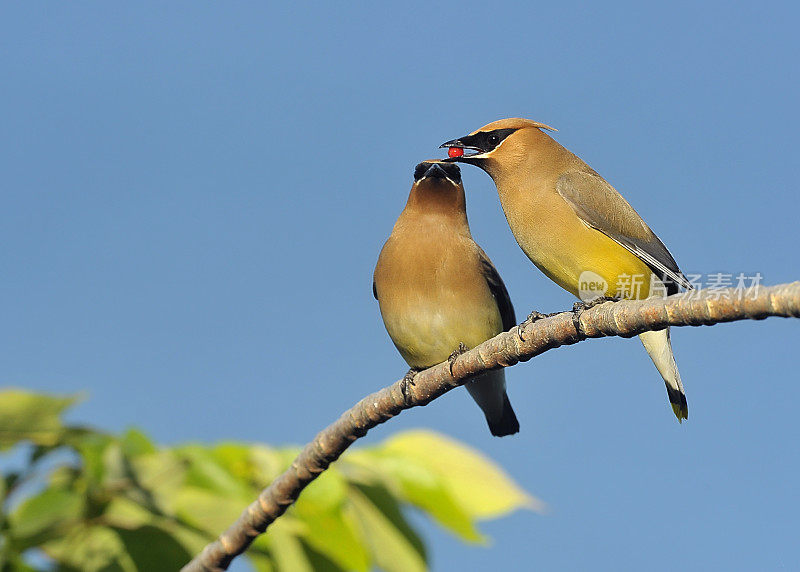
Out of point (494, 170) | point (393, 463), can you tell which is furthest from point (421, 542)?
point (494, 170)

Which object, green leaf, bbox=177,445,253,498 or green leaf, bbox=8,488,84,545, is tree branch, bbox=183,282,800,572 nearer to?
green leaf, bbox=177,445,253,498

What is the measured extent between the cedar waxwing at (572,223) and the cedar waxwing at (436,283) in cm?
38

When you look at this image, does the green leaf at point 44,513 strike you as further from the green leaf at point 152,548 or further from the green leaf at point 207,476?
the green leaf at point 207,476

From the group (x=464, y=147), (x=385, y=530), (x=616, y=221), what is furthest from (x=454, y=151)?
A: (x=385, y=530)

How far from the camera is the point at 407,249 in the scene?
177 inches

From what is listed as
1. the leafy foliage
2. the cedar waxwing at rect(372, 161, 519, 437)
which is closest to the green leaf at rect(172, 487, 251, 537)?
the leafy foliage

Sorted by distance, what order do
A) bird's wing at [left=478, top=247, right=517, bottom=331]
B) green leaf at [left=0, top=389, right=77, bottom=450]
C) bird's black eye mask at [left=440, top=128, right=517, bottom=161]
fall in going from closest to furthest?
Result: 1. green leaf at [left=0, top=389, right=77, bottom=450]
2. bird's black eye mask at [left=440, top=128, right=517, bottom=161]
3. bird's wing at [left=478, top=247, right=517, bottom=331]

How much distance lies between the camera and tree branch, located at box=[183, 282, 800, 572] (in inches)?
96.5

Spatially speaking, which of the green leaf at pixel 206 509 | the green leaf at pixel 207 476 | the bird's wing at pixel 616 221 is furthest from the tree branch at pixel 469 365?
the bird's wing at pixel 616 221

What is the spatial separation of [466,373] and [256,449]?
41.6 inches

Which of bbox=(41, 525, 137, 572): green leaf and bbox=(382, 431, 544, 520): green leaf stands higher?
bbox=(382, 431, 544, 520): green leaf

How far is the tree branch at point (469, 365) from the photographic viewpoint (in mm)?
2451

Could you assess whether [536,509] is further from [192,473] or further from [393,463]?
[192,473]

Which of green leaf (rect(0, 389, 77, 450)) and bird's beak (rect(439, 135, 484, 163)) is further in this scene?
bird's beak (rect(439, 135, 484, 163))
